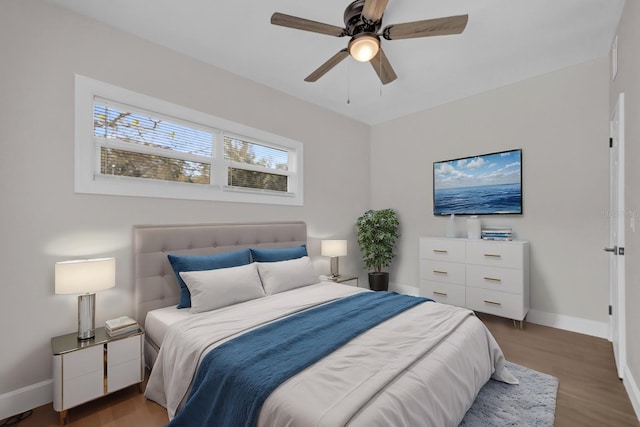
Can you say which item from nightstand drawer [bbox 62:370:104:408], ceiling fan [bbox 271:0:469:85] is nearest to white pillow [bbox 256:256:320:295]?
nightstand drawer [bbox 62:370:104:408]

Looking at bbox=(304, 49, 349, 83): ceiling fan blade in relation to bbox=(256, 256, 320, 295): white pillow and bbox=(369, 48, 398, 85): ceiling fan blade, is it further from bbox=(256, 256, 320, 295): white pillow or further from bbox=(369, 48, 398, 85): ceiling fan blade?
bbox=(256, 256, 320, 295): white pillow

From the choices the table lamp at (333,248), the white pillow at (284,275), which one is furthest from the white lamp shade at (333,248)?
the white pillow at (284,275)

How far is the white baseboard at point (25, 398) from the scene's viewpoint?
1.91 meters

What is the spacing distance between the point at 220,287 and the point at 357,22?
222cm

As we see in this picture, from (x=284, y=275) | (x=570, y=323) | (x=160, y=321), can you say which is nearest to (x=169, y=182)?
(x=160, y=321)

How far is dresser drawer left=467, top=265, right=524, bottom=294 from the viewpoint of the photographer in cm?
321

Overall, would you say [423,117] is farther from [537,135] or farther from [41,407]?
[41,407]

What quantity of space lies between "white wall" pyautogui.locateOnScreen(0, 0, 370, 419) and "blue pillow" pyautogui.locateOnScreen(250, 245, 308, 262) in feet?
2.12

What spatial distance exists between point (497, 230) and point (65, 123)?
4.33 metres

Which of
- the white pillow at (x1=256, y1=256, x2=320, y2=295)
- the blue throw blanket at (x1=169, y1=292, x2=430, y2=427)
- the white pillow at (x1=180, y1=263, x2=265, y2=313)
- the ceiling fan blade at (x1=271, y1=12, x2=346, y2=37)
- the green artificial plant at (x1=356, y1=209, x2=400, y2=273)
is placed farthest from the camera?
the green artificial plant at (x1=356, y1=209, x2=400, y2=273)

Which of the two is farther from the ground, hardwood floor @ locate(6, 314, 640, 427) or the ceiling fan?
the ceiling fan

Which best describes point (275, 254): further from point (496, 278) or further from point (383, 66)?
point (496, 278)

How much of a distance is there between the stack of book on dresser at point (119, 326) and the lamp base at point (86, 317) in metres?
0.10

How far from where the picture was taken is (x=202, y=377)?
5.08 ft
